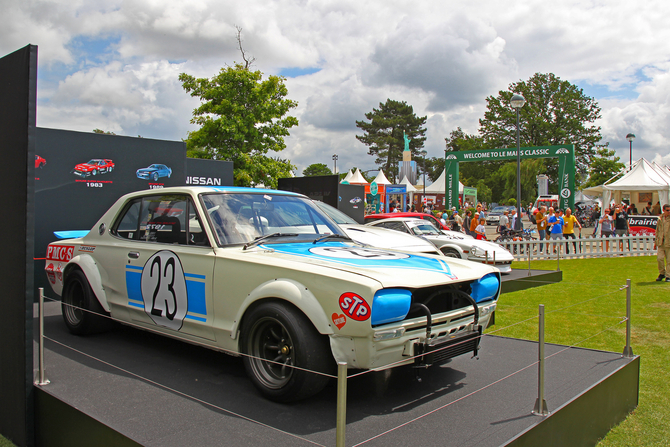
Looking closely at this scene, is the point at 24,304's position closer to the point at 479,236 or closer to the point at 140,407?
the point at 140,407

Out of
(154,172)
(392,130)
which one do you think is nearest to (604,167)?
(392,130)

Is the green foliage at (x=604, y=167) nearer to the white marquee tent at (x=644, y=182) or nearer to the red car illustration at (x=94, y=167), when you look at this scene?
the white marquee tent at (x=644, y=182)

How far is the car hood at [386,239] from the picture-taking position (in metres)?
8.28

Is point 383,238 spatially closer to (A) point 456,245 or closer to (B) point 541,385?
(A) point 456,245

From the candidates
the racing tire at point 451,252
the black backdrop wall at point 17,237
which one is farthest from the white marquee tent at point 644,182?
the black backdrop wall at point 17,237

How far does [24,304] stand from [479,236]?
1532 centimetres

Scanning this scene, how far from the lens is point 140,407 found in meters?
3.05

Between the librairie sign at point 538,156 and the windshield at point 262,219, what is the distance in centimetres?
2305

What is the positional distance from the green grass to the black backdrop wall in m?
3.10

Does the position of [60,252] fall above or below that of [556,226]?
below

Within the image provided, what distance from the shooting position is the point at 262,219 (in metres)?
4.14

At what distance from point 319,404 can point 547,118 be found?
217 ft

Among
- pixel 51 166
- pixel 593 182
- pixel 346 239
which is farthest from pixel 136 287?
pixel 593 182

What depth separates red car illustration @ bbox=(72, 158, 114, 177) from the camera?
26.3 ft
